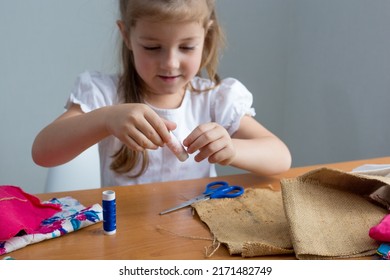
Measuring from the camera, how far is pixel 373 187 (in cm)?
75

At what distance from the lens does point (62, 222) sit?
68 cm

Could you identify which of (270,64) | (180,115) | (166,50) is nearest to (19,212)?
(166,50)

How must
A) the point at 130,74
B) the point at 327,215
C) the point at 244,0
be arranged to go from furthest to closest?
the point at 244,0 < the point at 130,74 < the point at 327,215

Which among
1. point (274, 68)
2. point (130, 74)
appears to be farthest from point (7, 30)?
point (274, 68)

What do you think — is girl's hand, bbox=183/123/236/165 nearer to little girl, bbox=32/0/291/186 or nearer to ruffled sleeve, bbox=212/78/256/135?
little girl, bbox=32/0/291/186

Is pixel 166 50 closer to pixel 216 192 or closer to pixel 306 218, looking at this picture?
pixel 216 192

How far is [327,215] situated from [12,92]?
1.25 metres

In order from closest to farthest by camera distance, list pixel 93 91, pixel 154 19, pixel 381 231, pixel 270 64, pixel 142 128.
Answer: pixel 381 231, pixel 142 128, pixel 154 19, pixel 93 91, pixel 270 64

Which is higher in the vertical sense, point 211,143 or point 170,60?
point 170,60

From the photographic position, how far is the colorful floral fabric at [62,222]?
625mm

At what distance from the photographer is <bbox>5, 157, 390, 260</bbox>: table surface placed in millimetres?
622

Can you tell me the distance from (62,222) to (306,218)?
322 millimetres
